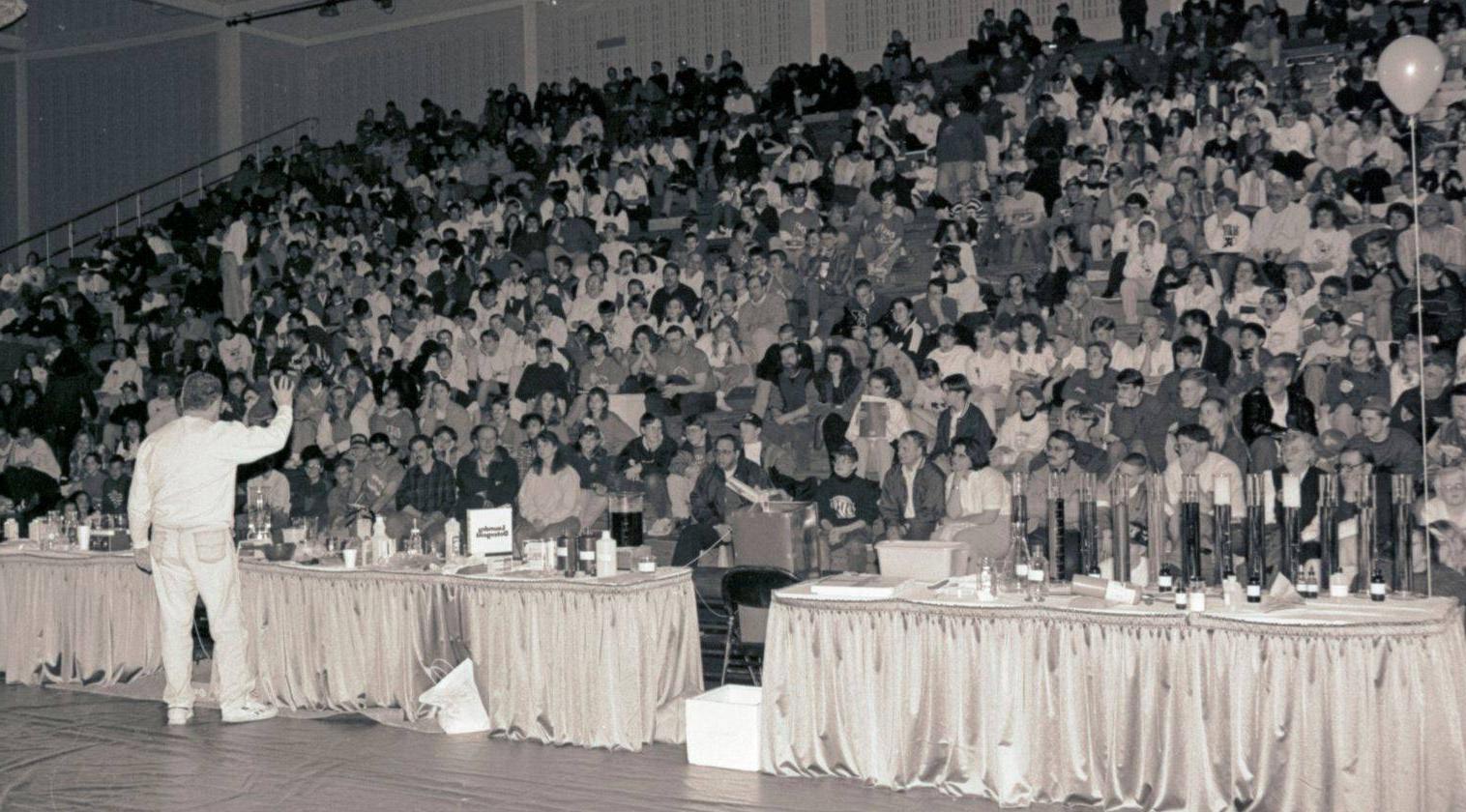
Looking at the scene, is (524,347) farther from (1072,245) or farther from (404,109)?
(404,109)

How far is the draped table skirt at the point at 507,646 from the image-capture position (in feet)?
19.0

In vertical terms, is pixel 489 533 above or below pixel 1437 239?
below

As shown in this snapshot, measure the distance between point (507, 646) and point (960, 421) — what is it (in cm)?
436

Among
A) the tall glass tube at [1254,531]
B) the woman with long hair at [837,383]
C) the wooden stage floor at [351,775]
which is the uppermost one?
the woman with long hair at [837,383]

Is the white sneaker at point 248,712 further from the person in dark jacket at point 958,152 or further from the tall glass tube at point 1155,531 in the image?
the person in dark jacket at point 958,152

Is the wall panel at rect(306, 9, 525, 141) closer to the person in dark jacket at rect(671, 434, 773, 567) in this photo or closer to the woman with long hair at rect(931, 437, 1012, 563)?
the person in dark jacket at rect(671, 434, 773, 567)

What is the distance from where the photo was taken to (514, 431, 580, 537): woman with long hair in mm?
Answer: 9312

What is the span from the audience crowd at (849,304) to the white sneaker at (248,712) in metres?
0.98

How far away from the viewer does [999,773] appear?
490cm

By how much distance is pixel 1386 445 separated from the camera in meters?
7.73

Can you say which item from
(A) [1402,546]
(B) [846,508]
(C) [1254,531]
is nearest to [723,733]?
(C) [1254,531]

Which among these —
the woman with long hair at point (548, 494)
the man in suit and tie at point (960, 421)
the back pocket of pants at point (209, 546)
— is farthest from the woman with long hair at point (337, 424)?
the back pocket of pants at point (209, 546)

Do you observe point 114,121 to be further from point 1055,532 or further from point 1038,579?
point 1038,579

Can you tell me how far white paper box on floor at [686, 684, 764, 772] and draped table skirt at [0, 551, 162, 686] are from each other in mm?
3459
